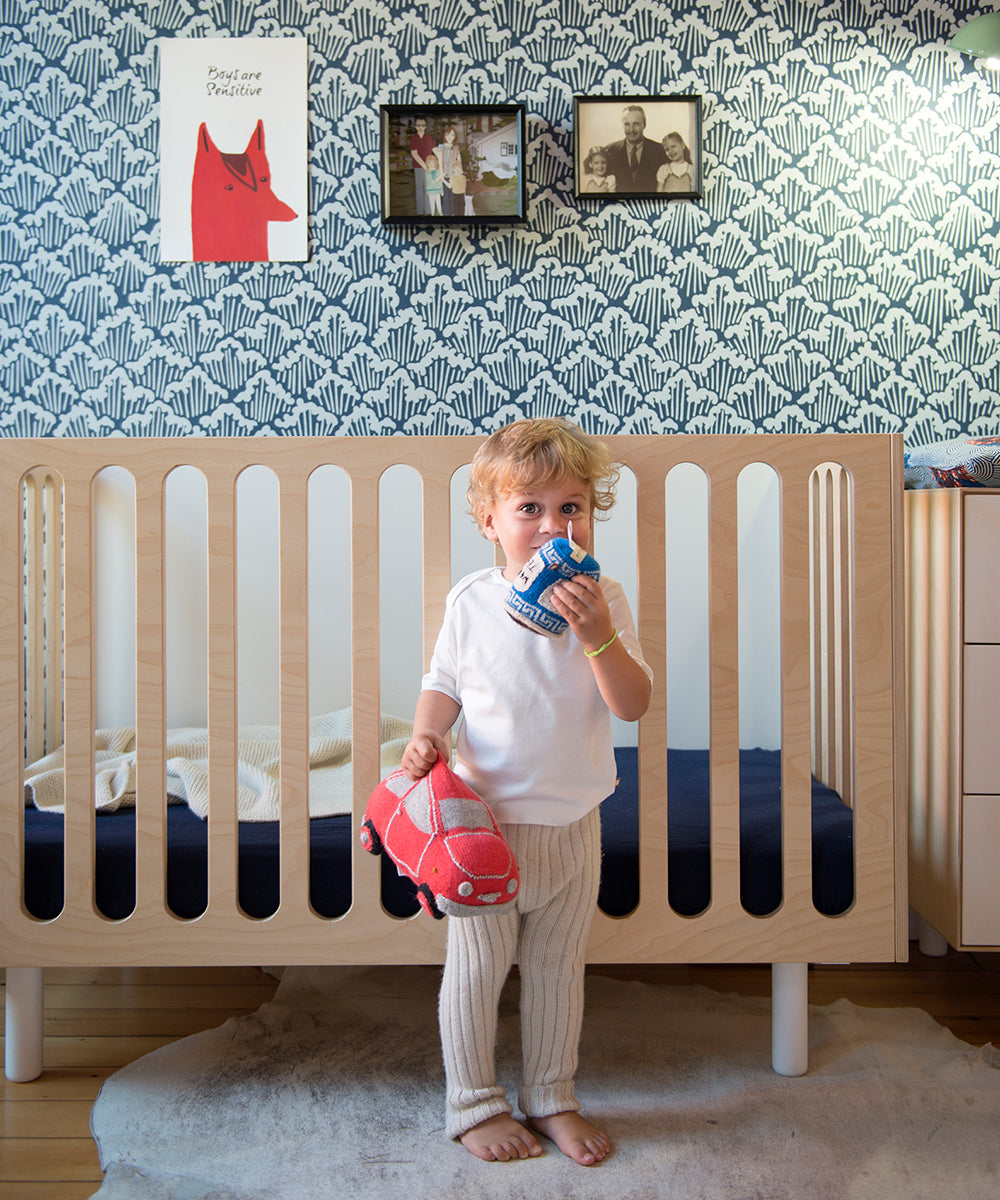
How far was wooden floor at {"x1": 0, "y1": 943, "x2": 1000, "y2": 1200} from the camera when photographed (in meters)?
1.12

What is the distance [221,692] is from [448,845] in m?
0.37

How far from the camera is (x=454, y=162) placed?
1937 mm

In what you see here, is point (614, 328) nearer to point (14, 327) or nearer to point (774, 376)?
point (774, 376)

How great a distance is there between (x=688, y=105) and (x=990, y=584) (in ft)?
3.85

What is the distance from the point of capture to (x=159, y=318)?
1972mm

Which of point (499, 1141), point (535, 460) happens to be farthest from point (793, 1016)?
point (535, 460)

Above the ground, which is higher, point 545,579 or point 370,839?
point 545,579

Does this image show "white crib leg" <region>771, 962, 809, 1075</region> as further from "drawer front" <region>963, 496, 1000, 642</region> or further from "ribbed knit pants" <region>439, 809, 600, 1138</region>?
"drawer front" <region>963, 496, 1000, 642</region>

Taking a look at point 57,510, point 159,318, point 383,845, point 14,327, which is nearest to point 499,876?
point 383,845

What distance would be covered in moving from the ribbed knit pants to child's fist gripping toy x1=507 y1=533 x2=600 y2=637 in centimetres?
25

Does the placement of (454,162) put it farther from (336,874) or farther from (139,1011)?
(139,1011)

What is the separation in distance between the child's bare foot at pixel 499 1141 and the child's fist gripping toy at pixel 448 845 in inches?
10.8

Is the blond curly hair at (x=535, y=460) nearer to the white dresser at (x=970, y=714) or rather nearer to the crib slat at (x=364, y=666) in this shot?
the crib slat at (x=364, y=666)

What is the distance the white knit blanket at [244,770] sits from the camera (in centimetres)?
135
